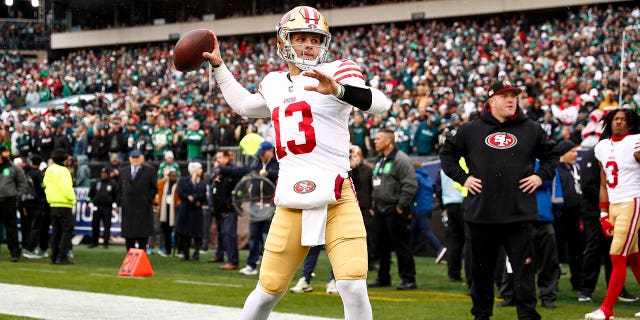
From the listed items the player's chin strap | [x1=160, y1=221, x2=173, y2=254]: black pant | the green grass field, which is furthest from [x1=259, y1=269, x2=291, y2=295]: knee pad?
[x1=160, y1=221, x2=173, y2=254]: black pant

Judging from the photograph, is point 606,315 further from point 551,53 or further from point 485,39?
point 485,39

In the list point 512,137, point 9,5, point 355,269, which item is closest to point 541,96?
point 512,137

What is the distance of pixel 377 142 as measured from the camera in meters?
10.7

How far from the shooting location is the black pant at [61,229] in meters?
14.2

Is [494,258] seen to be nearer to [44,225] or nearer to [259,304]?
[259,304]

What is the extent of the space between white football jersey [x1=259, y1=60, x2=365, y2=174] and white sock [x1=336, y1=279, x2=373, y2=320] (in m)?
0.60

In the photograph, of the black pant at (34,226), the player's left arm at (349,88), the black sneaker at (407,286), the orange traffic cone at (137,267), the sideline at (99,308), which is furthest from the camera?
the black pant at (34,226)

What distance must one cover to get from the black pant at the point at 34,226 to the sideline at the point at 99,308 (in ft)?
21.7

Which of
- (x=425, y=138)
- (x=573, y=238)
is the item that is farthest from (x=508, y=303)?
(x=425, y=138)

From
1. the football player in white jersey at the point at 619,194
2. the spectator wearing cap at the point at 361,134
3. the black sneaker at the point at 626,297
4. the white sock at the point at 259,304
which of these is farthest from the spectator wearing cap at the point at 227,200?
the white sock at the point at 259,304

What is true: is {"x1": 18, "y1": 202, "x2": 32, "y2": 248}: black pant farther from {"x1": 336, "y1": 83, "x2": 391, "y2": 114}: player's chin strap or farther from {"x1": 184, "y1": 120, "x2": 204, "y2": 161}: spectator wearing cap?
{"x1": 336, "y1": 83, "x2": 391, "y2": 114}: player's chin strap

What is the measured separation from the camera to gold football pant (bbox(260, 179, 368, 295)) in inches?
196

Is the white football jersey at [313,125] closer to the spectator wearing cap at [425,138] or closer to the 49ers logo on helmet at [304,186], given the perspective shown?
the 49ers logo on helmet at [304,186]

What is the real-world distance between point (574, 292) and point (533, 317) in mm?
3748
